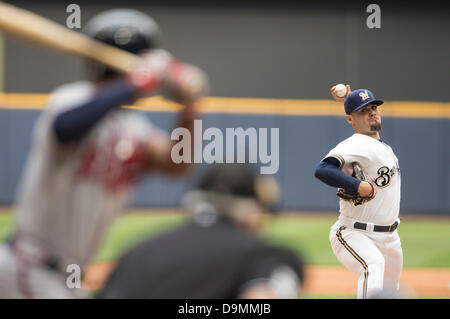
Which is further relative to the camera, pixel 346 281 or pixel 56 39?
pixel 346 281

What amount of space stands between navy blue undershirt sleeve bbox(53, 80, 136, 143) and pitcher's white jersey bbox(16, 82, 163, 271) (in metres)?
0.13

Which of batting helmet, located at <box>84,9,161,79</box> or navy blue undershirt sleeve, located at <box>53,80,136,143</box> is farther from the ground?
batting helmet, located at <box>84,9,161,79</box>

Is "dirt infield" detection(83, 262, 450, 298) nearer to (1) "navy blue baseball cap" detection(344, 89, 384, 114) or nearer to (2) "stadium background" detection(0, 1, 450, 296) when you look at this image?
(2) "stadium background" detection(0, 1, 450, 296)

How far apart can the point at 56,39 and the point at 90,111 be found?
316 mm

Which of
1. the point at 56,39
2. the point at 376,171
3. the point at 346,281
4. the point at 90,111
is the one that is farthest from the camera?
the point at 346,281

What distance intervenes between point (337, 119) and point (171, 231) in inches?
→ 289

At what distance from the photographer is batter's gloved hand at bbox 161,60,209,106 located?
185cm

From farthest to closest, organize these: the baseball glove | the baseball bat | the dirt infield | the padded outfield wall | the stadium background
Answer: the padded outfield wall → the stadium background → the dirt infield → the baseball glove → the baseball bat

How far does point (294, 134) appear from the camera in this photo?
365 inches

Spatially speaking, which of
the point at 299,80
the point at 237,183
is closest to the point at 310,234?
the point at 299,80

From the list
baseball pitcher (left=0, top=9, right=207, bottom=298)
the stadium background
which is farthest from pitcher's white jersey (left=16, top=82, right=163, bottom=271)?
the stadium background

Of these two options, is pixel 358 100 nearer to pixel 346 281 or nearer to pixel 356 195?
pixel 356 195
